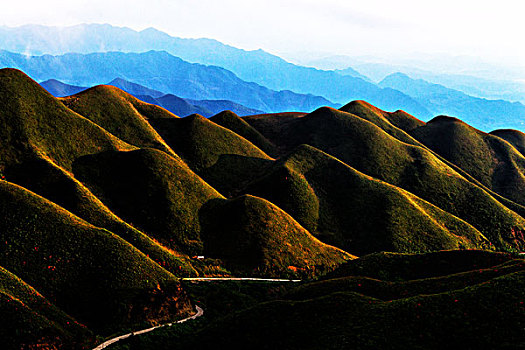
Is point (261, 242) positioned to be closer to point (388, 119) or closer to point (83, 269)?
point (83, 269)

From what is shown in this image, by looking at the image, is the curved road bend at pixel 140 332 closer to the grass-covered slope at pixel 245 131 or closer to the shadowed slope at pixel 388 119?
the grass-covered slope at pixel 245 131

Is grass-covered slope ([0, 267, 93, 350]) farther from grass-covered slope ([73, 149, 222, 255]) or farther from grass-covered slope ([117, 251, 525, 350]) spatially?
grass-covered slope ([73, 149, 222, 255])

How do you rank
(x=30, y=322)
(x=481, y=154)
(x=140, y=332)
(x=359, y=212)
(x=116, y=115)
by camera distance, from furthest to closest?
1. (x=481, y=154)
2. (x=116, y=115)
3. (x=359, y=212)
4. (x=140, y=332)
5. (x=30, y=322)

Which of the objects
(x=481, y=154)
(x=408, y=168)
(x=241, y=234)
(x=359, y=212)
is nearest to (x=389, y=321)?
(x=241, y=234)

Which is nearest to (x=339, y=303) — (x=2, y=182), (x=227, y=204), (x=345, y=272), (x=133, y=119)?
(x=345, y=272)

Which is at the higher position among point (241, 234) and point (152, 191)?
point (152, 191)

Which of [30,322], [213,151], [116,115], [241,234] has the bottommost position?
[241,234]

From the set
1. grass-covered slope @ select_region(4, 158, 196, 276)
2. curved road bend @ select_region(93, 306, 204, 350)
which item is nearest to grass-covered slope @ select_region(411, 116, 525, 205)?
grass-covered slope @ select_region(4, 158, 196, 276)
